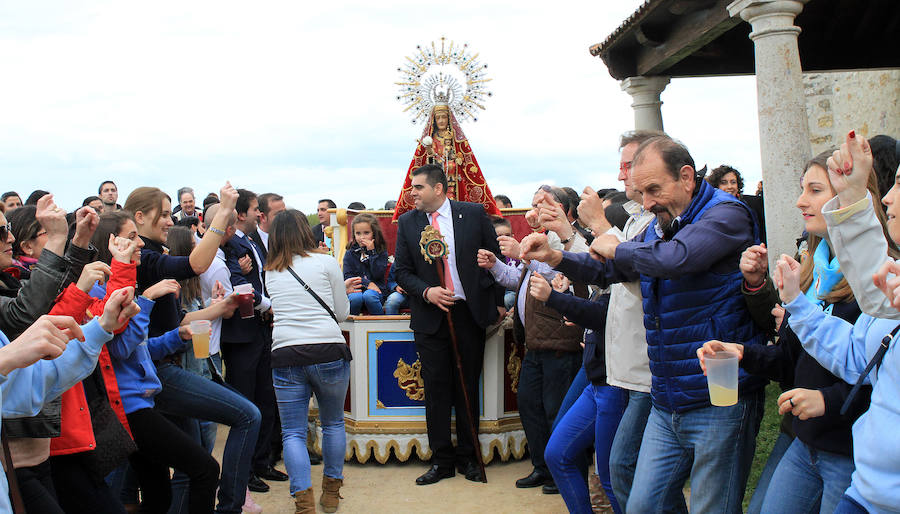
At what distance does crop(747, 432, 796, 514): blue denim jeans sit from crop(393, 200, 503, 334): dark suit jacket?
10.1 ft

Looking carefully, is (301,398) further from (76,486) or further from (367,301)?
(367,301)

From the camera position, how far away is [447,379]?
6.08 metres

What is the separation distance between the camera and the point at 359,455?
6.43 metres

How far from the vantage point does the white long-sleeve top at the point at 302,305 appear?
16.5 ft

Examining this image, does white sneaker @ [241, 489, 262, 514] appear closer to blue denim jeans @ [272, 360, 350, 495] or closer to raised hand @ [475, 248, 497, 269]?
blue denim jeans @ [272, 360, 350, 495]

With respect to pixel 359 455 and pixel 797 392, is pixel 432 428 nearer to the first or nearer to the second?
pixel 359 455

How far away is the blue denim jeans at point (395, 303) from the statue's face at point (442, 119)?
150cm

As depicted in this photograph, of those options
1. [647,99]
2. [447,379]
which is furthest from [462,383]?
[647,99]

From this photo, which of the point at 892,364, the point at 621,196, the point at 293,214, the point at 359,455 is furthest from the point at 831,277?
the point at 359,455

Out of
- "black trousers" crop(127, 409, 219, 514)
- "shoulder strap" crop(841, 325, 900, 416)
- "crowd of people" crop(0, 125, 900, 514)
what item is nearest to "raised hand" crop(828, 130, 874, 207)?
"crowd of people" crop(0, 125, 900, 514)

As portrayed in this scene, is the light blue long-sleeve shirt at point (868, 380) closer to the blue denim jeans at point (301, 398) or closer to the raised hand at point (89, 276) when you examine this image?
the raised hand at point (89, 276)

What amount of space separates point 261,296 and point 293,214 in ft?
2.71

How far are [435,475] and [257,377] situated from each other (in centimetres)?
151

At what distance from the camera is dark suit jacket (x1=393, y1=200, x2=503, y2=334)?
6012mm
